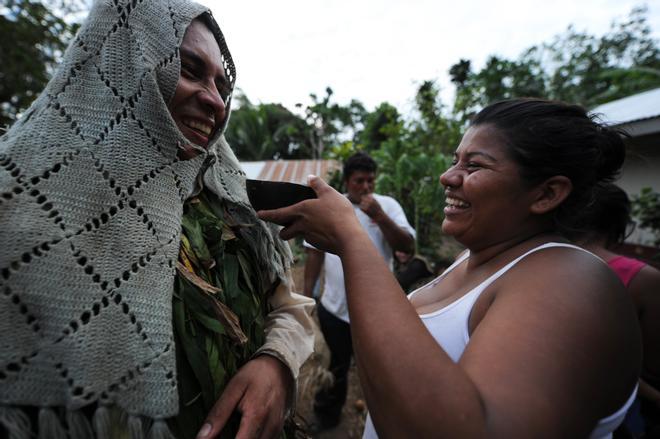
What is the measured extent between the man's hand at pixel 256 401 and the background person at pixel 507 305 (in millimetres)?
335

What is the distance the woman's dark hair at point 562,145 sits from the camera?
108cm

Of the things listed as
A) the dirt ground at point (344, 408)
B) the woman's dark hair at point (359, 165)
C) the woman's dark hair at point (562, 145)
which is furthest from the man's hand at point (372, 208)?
the woman's dark hair at point (562, 145)

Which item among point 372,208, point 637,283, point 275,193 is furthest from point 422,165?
point 275,193

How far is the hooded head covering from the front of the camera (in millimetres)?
758

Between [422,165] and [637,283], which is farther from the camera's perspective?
[422,165]

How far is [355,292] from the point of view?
2.87 feet

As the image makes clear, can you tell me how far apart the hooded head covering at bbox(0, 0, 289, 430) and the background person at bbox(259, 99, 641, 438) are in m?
0.38

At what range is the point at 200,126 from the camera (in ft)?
4.11

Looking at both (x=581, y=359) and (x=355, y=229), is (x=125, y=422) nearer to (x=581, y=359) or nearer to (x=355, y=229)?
(x=355, y=229)

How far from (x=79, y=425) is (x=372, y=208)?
245 cm

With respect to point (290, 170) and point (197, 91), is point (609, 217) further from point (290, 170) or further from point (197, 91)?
point (290, 170)

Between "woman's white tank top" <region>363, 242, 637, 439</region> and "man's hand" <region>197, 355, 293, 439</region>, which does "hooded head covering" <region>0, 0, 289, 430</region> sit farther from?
"woman's white tank top" <region>363, 242, 637, 439</region>

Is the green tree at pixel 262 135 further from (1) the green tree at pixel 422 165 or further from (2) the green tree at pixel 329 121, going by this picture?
(1) the green tree at pixel 422 165

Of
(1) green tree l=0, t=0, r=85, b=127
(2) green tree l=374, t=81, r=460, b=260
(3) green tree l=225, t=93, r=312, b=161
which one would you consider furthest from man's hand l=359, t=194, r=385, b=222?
(3) green tree l=225, t=93, r=312, b=161
